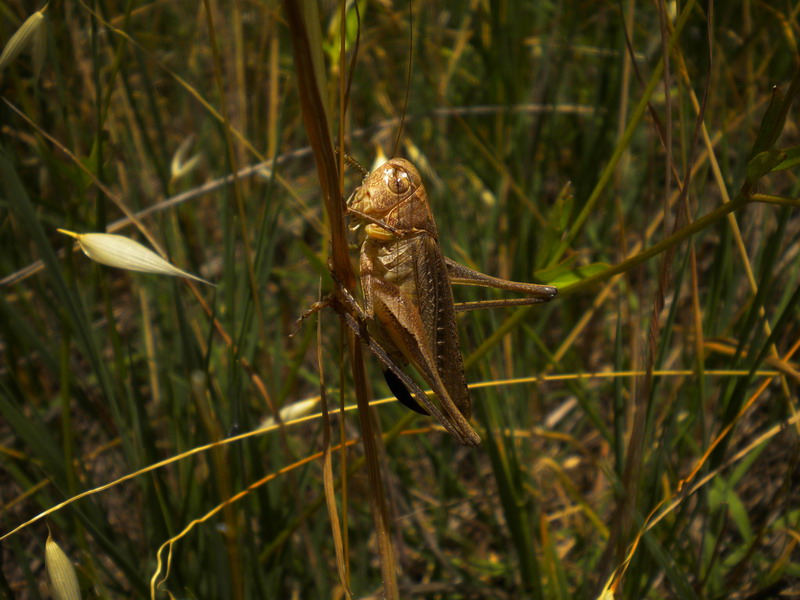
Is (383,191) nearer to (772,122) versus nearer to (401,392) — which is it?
(401,392)

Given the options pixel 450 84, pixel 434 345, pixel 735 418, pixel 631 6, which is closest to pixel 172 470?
pixel 434 345

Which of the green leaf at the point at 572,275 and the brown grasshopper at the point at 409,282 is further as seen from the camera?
the brown grasshopper at the point at 409,282

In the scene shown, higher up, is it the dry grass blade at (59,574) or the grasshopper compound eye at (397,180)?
the grasshopper compound eye at (397,180)

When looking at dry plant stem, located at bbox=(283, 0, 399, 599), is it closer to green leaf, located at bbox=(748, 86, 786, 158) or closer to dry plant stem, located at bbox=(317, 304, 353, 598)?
dry plant stem, located at bbox=(317, 304, 353, 598)

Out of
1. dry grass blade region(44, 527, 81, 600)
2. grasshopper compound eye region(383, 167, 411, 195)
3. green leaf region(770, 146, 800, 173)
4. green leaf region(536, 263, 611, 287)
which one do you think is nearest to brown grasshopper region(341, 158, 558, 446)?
grasshopper compound eye region(383, 167, 411, 195)

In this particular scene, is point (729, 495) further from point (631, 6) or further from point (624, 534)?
point (631, 6)

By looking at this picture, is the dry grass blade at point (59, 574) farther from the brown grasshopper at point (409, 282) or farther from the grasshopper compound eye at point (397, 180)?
the grasshopper compound eye at point (397, 180)

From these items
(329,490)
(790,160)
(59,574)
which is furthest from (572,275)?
(59,574)

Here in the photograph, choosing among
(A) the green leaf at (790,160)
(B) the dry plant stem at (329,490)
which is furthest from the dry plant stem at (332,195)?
(A) the green leaf at (790,160)
